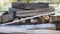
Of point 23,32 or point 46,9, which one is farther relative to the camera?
point 46,9

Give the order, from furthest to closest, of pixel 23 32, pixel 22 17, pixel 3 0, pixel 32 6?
pixel 3 0
pixel 32 6
pixel 22 17
pixel 23 32

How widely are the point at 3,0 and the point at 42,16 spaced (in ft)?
2.54

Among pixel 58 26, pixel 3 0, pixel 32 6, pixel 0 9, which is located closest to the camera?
pixel 58 26

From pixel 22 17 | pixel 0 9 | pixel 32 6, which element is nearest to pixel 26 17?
pixel 22 17

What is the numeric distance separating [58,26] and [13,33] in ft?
1.11

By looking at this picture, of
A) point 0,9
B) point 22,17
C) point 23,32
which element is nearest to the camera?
point 23,32

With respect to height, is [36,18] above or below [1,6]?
below

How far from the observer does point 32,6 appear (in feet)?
4.97

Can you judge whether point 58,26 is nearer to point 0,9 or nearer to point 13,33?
point 13,33

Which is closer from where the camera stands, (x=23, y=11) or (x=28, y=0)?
(x=23, y=11)

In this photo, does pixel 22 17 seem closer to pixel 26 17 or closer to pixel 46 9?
pixel 26 17

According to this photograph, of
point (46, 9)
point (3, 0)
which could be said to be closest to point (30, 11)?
point (46, 9)

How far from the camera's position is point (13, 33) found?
0.75m

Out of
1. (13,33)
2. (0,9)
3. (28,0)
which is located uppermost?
(28,0)
